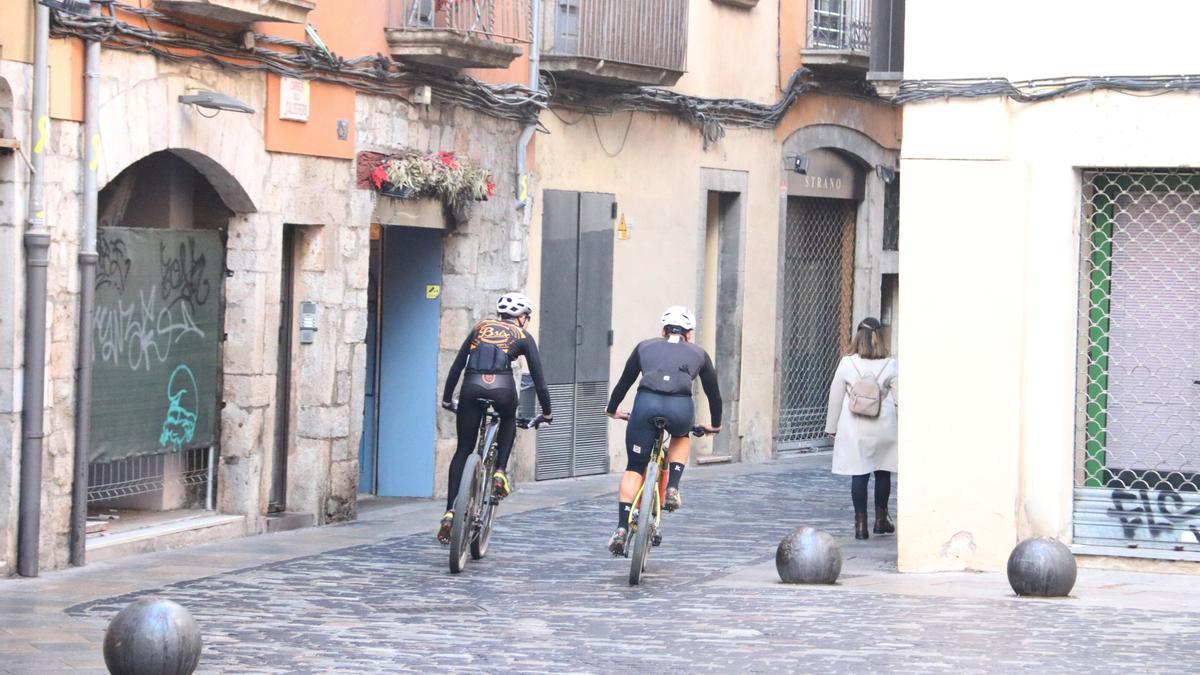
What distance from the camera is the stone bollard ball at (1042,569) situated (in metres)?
10.6

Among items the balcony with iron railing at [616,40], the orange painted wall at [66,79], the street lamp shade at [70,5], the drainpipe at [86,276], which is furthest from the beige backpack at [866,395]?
the street lamp shade at [70,5]

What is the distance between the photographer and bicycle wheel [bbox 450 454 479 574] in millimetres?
11766

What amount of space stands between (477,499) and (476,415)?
1.75ft

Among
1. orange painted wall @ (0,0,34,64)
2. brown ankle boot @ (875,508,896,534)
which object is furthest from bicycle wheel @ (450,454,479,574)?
brown ankle boot @ (875,508,896,534)

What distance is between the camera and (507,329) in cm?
1250

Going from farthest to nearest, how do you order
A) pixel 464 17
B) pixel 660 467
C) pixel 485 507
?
pixel 464 17 → pixel 485 507 → pixel 660 467

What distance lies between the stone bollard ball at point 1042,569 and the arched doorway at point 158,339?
5560 millimetres

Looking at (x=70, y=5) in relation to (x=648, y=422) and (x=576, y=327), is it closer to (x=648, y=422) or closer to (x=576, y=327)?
(x=648, y=422)

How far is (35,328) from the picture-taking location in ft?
37.4

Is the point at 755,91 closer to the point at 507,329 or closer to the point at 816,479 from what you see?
the point at 816,479

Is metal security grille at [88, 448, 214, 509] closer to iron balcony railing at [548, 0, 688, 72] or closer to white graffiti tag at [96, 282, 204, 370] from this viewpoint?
white graffiti tag at [96, 282, 204, 370]

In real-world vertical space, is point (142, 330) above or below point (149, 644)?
above

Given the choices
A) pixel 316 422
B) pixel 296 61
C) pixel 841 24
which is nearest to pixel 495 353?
pixel 316 422

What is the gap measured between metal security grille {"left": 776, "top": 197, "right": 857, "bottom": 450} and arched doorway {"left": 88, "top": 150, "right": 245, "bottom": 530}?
9407 mm
